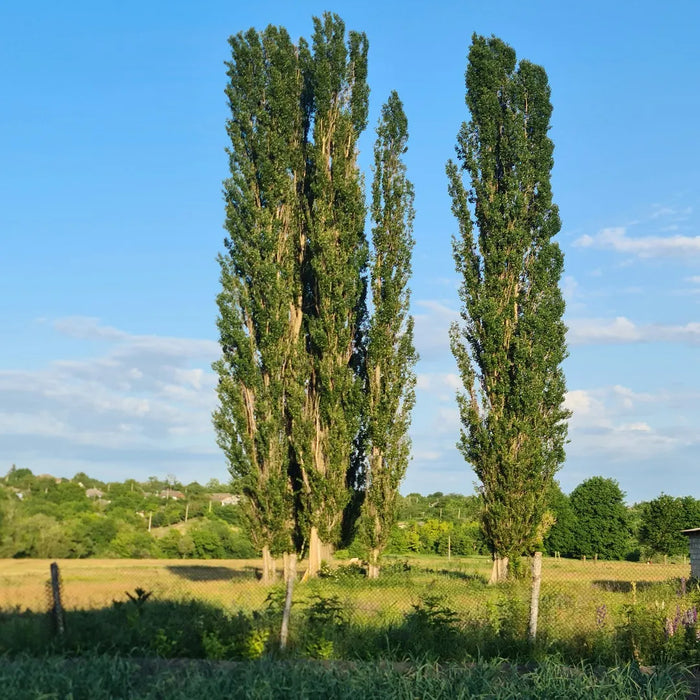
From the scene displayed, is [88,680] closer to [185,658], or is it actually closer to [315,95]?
[185,658]

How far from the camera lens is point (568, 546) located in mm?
50531

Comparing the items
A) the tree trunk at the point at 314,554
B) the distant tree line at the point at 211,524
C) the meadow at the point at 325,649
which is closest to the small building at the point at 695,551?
the distant tree line at the point at 211,524

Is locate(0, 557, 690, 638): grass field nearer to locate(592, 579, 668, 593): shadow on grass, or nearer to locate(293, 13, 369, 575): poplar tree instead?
locate(592, 579, 668, 593): shadow on grass

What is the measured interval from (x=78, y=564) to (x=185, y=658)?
41.6ft

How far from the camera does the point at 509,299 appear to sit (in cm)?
2353

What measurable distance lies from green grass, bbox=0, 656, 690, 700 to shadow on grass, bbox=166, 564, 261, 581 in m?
15.9

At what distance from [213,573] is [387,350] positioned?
9425 millimetres

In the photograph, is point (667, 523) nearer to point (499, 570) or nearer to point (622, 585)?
point (622, 585)

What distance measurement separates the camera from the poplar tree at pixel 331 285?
74.0 ft

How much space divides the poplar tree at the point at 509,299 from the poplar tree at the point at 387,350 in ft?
5.12

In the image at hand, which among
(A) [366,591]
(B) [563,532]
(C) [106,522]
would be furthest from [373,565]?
(B) [563,532]

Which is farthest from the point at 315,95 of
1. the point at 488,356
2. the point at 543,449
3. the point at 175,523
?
the point at 175,523

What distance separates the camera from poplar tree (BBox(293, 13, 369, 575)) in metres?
22.5

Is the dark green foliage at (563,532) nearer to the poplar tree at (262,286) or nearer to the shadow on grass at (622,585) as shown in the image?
the shadow on grass at (622,585)
